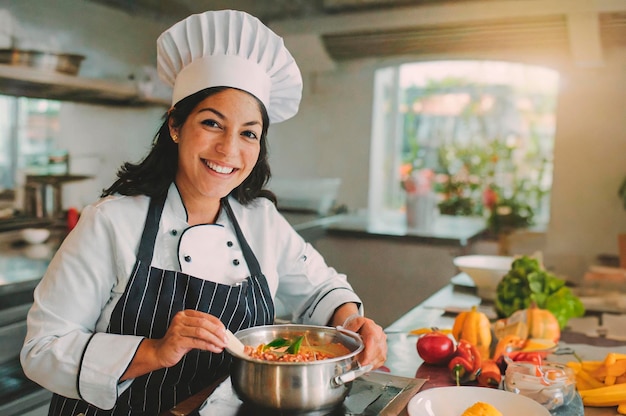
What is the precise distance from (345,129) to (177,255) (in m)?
3.33

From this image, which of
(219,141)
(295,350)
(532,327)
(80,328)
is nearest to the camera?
(295,350)

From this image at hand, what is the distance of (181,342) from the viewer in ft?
3.73

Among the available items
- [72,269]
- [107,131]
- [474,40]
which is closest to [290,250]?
[72,269]

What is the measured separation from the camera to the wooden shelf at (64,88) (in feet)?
9.24

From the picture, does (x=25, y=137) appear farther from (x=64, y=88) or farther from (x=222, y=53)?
(x=222, y=53)

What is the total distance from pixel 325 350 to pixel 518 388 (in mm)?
396

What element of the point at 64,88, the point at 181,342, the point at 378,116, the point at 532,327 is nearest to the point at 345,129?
the point at 378,116

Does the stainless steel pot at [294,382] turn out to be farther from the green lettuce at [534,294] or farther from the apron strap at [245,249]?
the green lettuce at [534,294]

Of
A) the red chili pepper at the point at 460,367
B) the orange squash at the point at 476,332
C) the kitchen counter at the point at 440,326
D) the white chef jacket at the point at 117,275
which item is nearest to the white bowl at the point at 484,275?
the kitchen counter at the point at 440,326

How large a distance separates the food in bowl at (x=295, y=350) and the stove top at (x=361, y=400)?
0.09 metres

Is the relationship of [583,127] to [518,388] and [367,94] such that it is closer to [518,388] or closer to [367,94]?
[367,94]

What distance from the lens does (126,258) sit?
1358 millimetres

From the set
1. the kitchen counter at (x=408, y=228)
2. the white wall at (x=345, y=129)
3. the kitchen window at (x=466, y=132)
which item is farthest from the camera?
the kitchen window at (x=466, y=132)

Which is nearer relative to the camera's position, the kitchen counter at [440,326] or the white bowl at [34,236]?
the kitchen counter at [440,326]
